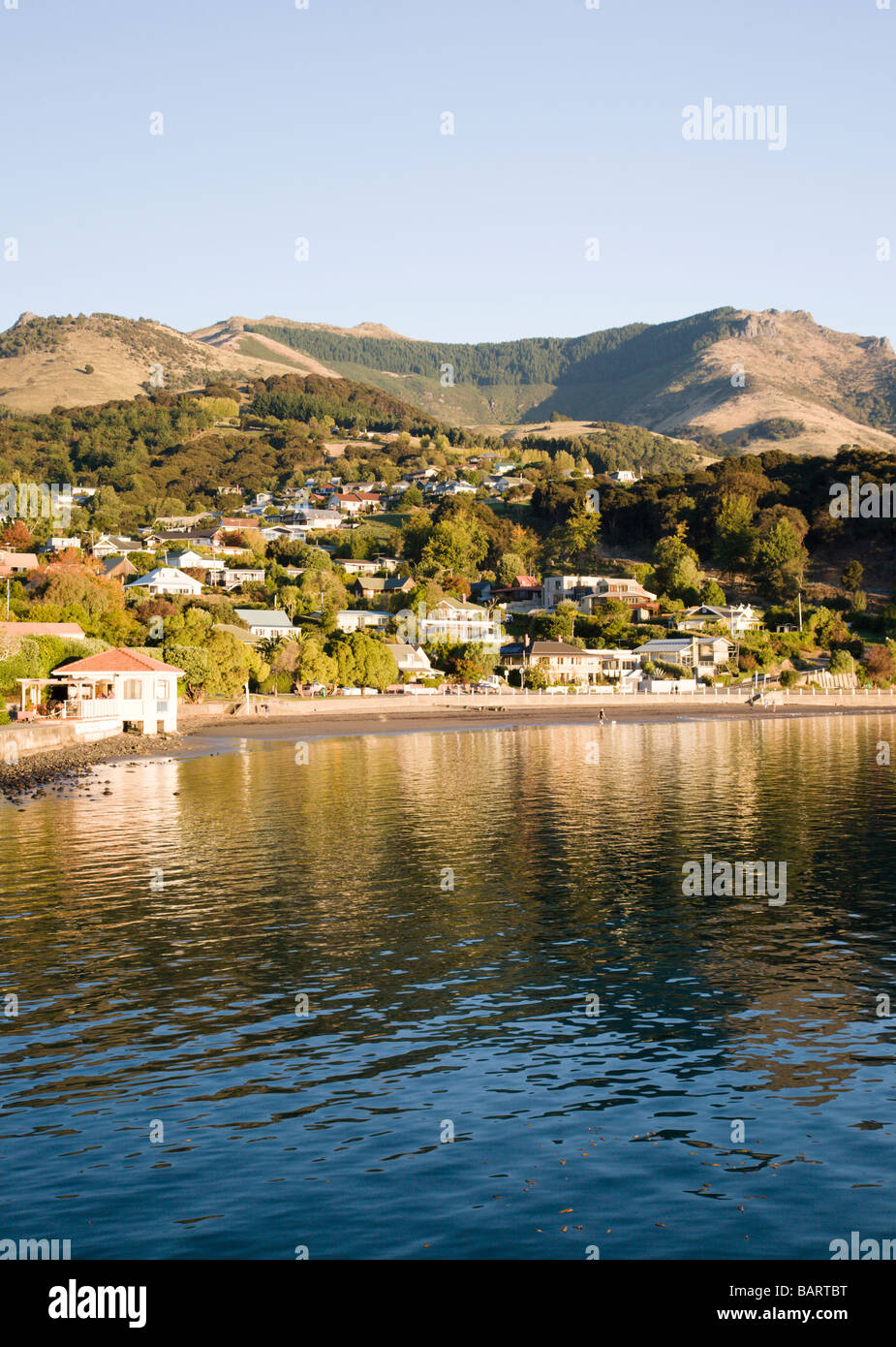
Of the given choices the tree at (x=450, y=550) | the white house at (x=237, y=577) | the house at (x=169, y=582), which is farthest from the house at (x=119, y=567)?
the tree at (x=450, y=550)

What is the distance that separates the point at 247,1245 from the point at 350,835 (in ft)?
91.3

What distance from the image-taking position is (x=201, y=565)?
6850 inches

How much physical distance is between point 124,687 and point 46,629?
59.2 ft

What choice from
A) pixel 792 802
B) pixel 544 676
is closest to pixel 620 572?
pixel 544 676

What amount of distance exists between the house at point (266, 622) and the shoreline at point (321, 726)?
85.1 feet

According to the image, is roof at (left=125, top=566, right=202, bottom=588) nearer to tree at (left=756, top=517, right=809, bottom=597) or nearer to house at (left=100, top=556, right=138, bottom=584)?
house at (left=100, top=556, right=138, bottom=584)

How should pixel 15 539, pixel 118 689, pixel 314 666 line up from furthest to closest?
Result: pixel 15 539 < pixel 314 666 < pixel 118 689

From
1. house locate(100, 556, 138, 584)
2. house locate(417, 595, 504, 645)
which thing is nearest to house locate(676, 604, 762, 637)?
house locate(417, 595, 504, 645)

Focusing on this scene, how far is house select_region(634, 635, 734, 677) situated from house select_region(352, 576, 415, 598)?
44.1m

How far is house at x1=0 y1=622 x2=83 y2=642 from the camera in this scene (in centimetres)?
9094

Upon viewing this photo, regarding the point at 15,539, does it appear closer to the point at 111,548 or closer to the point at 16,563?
the point at 111,548

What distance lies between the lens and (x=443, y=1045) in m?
18.1

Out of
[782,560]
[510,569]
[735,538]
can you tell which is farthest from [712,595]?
[510,569]
